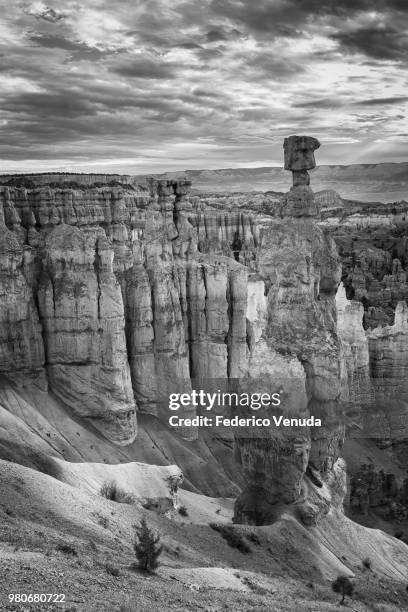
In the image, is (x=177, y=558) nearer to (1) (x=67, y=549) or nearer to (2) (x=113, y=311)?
(1) (x=67, y=549)

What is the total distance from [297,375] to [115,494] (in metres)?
7.83

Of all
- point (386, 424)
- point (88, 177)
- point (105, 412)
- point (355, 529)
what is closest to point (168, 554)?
point (355, 529)

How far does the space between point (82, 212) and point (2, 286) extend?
66.1ft

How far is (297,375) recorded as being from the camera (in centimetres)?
2791

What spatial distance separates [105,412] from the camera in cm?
3744

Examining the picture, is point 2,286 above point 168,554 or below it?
above

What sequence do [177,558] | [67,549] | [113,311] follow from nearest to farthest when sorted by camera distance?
[67,549], [177,558], [113,311]

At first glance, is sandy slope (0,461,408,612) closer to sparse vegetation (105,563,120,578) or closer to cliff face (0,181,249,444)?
sparse vegetation (105,563,120,578)

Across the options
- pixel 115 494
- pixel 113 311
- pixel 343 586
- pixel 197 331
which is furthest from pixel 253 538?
pixel 197 331

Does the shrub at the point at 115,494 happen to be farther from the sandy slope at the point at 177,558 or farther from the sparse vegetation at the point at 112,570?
the sparse vegetation at the point at 112,570

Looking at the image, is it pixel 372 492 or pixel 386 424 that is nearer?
pixel 372 492

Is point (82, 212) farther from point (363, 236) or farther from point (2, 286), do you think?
point (363, 236)

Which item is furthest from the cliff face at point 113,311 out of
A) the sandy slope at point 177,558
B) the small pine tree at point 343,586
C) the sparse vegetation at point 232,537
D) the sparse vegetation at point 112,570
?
the sparse vegetation at point 112,570

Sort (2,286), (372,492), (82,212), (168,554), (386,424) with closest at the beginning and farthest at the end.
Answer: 1. (168,554)
2. (2,286)
3. (372,492)
4. (386,424)
5. (82,212)
